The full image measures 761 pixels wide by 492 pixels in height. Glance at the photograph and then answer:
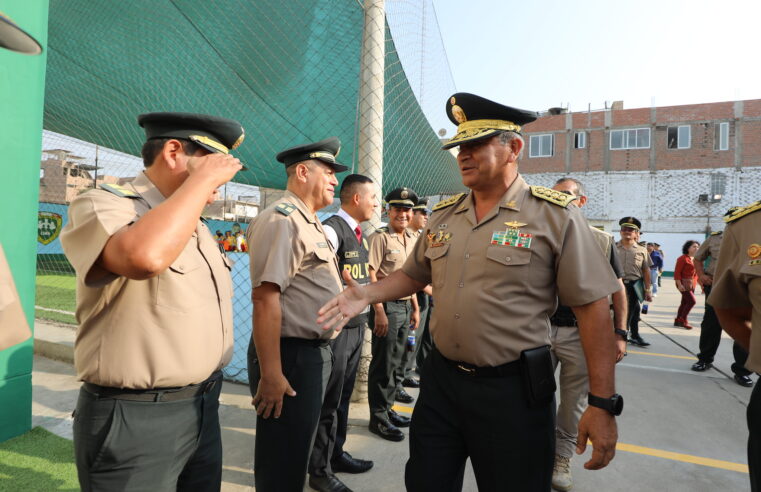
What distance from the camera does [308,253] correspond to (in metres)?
2.10

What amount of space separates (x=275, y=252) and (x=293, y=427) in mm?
819

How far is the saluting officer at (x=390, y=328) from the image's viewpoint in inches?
130

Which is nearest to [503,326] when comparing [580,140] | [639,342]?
[639,342]

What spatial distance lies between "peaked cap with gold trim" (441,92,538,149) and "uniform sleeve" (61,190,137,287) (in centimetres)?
120

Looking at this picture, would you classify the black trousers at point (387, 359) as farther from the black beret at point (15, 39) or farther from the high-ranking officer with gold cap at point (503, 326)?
the black beret at point (15, 39)

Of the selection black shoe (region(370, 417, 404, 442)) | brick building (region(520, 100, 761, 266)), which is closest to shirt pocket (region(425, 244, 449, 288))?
black shoe (region(370, 417, 404, 442))

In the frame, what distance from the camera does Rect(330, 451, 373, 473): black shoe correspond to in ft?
9.16

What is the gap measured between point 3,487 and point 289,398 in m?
1.82

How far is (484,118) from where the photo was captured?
1813 mm

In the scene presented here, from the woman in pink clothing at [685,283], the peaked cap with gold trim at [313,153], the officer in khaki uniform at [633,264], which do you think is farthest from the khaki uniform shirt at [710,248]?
the peaked cap with gold trim at [313,153]

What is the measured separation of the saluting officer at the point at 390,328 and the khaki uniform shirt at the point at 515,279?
Result: 1378 mm

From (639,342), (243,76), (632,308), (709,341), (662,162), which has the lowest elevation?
(639,342)

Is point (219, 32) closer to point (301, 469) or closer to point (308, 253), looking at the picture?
point (308, 253)

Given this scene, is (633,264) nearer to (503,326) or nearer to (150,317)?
(503,326)
